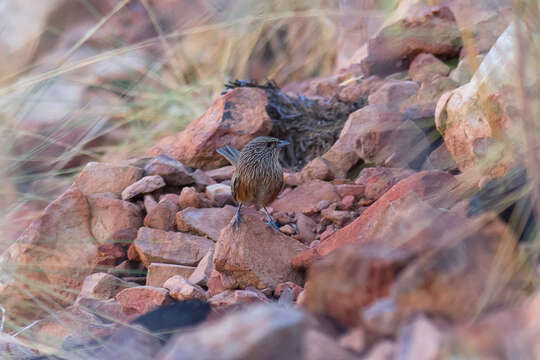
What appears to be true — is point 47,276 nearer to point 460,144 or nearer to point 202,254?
point 202,254

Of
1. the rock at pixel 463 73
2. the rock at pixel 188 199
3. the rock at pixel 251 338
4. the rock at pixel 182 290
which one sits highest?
the rock at pixel 251 338

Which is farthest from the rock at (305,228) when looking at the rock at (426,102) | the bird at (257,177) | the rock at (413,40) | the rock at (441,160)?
the rock at (413,40)

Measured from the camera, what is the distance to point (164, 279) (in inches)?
113

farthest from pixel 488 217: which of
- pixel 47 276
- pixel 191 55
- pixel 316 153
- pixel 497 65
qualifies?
pixel 191 55

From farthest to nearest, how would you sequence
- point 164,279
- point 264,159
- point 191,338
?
point 264,159
point 164,279
point 191,338

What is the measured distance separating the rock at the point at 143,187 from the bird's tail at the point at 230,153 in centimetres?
59

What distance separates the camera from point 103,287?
9.59 feet

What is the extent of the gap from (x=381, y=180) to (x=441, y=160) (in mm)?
329

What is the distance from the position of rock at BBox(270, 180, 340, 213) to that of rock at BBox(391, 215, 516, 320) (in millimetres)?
2080

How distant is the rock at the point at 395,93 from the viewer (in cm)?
387

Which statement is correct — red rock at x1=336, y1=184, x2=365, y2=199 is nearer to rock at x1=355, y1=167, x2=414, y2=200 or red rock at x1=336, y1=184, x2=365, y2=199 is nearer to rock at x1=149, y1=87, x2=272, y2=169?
rock at x1=355, y1=167, x2=414, y2=200

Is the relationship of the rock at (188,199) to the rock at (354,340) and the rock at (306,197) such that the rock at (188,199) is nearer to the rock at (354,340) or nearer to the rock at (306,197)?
the rock at (306,197)

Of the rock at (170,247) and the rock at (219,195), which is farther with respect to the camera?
the rock at (219,195)

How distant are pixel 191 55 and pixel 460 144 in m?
3.80
